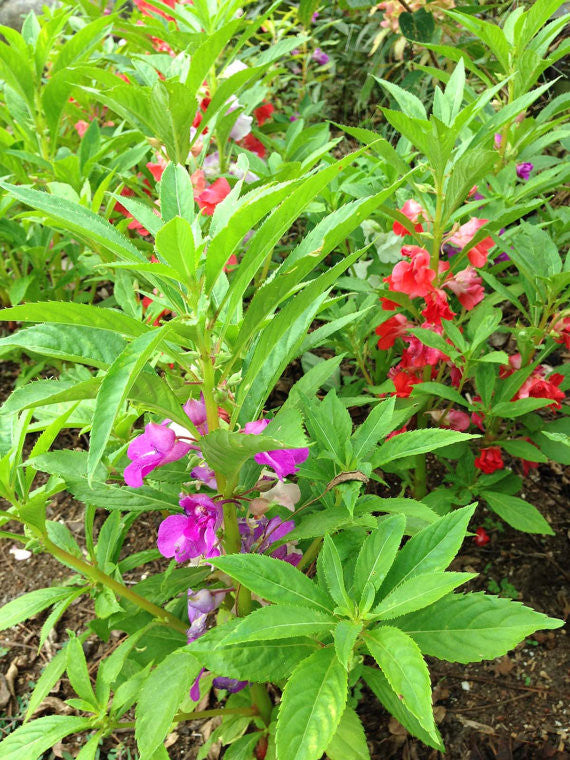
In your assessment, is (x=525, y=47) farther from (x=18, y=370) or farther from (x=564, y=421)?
(x=18, y=370)

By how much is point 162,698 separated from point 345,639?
1.26ft

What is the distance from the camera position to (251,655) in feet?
2.87

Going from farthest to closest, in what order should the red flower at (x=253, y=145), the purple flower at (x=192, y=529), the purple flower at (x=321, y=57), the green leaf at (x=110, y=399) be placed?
the purple flower at (x=321, y=57) < the red flower at (x=253, y=145) < the purple flower at (x=192, y=529) < the green leaf at (x=110, y=399)

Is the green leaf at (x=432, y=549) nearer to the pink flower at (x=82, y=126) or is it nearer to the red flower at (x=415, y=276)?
the red flower at (x=415, y=276)

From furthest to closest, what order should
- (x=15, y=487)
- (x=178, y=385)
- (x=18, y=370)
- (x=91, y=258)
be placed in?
(x=18, y=370)
(x=91, y=258)
(x=15, y=487)
(x=178, y=385)

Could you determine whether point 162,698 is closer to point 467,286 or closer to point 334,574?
point 334,574

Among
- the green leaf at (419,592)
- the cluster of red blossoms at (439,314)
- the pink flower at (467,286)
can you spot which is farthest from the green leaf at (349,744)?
the pink flower at (467,286)

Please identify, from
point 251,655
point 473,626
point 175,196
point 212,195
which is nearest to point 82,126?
point 212,195

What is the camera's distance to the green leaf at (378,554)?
852 mm

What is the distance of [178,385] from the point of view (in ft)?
2.97

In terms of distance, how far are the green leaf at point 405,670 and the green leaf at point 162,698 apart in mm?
315

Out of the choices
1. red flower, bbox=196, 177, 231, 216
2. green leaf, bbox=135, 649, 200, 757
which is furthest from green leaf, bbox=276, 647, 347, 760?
red flower, bbox=196, 177, 231, 216

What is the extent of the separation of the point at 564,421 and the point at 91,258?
4.94 feet

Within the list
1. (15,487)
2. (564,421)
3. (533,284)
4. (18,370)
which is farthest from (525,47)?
(18,370)
